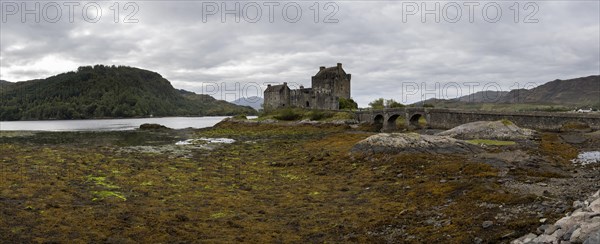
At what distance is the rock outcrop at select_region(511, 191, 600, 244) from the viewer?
772 cm

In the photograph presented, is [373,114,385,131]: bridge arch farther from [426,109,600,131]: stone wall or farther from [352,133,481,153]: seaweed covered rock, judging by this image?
[352,133,481,153]: seaweed covered rock

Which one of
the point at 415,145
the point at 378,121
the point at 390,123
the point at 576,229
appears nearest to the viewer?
the point at 576,229

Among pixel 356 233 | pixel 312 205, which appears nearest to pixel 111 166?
pixel 312 205

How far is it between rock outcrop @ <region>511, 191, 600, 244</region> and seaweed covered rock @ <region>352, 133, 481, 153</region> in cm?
1625

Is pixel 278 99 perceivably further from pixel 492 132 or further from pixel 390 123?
pixel 492 132

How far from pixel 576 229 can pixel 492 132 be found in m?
28.9

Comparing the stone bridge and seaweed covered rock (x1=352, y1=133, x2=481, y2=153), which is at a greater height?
the stone bridge

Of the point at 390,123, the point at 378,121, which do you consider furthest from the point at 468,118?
the point at 378,121

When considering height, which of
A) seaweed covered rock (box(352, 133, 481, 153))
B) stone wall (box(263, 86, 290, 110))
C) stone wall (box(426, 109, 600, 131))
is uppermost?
stone wall (box(263, 86, 290, 110))

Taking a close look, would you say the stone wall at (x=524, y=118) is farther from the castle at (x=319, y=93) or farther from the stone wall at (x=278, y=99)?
the stone wall at (x=278, y=99)

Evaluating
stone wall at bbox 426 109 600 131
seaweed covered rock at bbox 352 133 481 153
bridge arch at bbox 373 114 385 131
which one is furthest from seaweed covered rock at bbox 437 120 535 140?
bridge arch at bbox 373 114 385 131

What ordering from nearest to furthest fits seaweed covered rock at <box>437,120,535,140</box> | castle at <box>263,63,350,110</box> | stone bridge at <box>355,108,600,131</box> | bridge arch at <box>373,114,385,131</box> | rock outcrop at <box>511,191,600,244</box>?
rock outcrop at <box>511,191,600,244</box>, seaweed covered rock at <box>437,120,535,140</box>, stone bridge at <box>355,108,600,131</box>, bridge arch at <box>373,114,385,131</box>, castle at <box>263,63,350,110</box>

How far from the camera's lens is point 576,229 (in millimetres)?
8156

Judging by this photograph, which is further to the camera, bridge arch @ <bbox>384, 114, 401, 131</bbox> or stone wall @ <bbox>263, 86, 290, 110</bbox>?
stone wall @ <bbox>263, 86, 290, 110</bbox>
